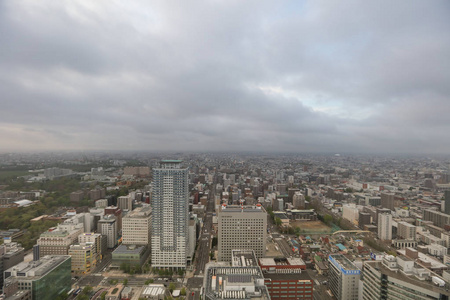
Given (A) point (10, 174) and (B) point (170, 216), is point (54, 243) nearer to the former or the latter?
(B) point (170, 216)

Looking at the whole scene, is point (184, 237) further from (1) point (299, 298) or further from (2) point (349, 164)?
(2) point (349, 164)

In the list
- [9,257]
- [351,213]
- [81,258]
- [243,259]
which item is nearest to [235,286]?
[243,259]

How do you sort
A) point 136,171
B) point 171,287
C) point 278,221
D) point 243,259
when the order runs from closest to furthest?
point 243,259 → point 171,287 → point 278,221 → point 136,171

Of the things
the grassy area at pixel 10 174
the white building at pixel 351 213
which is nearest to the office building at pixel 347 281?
the white building at pixel 351 213

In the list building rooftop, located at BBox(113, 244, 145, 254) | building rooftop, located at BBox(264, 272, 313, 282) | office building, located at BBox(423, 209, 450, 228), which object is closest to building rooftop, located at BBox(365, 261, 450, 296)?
building rooftop, located at BBox(264, 272, 313, 282)

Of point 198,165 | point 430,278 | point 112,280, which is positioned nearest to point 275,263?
point 430,278

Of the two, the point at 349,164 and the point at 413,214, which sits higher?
the point at 349,164

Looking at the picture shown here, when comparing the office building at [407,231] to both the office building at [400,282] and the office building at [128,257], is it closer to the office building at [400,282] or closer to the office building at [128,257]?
the office building at [400,282]
